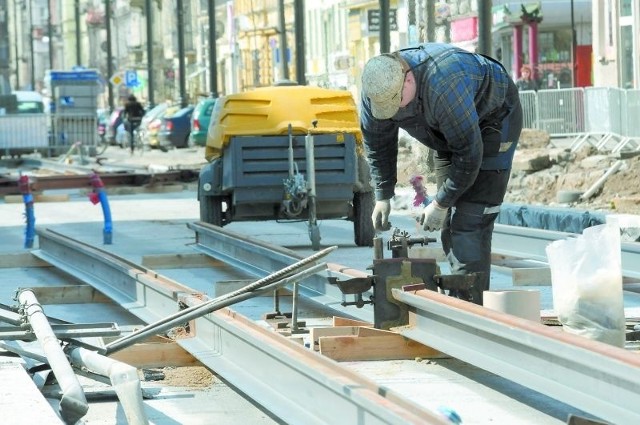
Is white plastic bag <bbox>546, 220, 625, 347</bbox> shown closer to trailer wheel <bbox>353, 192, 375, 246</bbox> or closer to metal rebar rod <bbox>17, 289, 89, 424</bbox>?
metal rebar rod <bbox>17, 289, 89, 424</bbox>

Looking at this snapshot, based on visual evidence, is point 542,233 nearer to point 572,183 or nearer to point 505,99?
point 505,99

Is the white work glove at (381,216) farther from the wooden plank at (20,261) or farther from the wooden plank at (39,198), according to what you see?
the wooden plank at (39,198)

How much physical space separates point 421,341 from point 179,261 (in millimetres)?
6646

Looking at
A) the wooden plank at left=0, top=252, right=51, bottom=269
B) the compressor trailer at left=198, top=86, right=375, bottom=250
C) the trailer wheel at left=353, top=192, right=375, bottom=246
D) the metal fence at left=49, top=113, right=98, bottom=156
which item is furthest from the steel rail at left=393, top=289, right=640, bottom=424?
the metal fence at left=49, top=113, right=98, bottom=156

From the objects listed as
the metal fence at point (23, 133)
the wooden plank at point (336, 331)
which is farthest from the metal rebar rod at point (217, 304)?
the metal fence at point (23, 133)

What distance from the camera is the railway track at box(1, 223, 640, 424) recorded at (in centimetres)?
583

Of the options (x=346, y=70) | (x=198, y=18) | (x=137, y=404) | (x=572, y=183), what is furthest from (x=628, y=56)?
(x=198, y=18)

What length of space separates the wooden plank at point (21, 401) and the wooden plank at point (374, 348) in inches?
62.9

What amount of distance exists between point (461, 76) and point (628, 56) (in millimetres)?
34579

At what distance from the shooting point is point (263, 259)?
1291 cm

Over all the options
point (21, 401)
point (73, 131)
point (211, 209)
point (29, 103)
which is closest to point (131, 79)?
point (29, 103)

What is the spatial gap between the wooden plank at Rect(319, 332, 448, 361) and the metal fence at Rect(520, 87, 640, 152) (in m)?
20.1

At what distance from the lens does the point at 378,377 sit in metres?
7.73

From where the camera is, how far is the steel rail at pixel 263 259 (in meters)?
10.1
